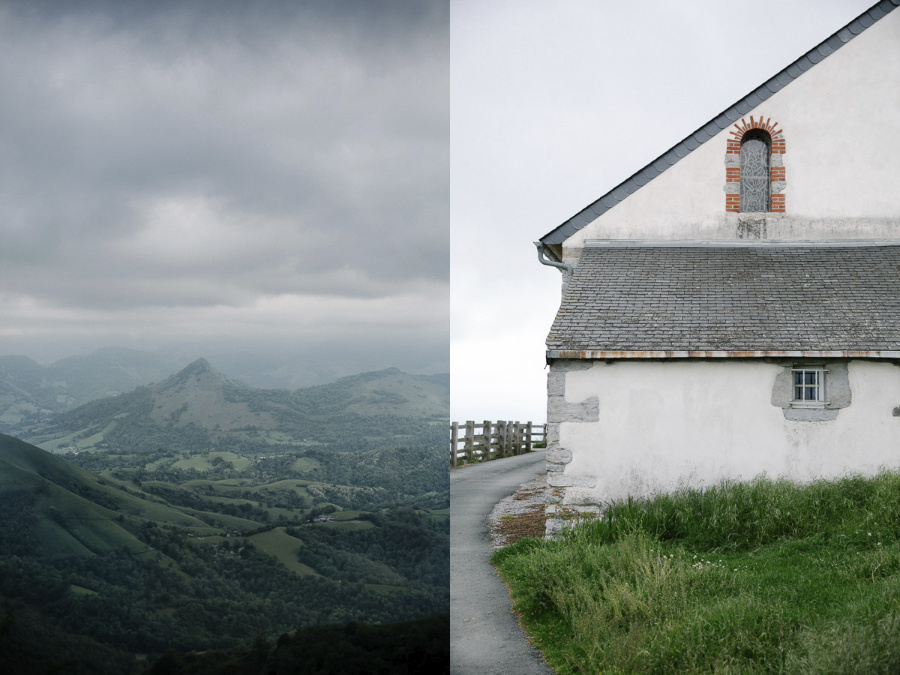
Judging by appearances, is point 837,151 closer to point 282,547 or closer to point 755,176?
point 755,176

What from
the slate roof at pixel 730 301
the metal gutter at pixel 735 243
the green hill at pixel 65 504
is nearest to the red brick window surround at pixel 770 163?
the metal gutter at pixel 735 243

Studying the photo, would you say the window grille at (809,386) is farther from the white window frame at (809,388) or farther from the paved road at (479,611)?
the paved road at (479,611)

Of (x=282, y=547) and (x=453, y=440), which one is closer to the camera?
(x=282, y=547)

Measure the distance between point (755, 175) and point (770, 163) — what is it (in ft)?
1.11

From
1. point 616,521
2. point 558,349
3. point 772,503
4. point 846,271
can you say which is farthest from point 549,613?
point 846,271

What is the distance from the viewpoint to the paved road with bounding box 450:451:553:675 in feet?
18.2

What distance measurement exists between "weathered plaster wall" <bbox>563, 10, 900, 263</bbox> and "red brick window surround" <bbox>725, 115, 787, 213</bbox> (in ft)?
0.34

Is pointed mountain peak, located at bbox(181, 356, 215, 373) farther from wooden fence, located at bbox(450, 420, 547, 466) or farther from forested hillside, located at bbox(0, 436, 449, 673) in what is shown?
wooden fence, located at bbox(450, 420, 547, 466)

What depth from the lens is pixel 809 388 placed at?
32.6 feet

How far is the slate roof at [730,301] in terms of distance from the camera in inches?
384

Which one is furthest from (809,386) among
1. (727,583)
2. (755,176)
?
(755,176)

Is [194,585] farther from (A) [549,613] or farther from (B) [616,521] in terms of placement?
(B) [616,521]

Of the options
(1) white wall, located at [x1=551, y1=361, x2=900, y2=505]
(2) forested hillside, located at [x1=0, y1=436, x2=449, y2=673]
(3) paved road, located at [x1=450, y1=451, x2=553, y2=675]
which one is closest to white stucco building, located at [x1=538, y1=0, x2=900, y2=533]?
(1) white wall, located at [x1=551, y1=361, x2=900, y2=505]

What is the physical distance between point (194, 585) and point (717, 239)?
36.0 feet
